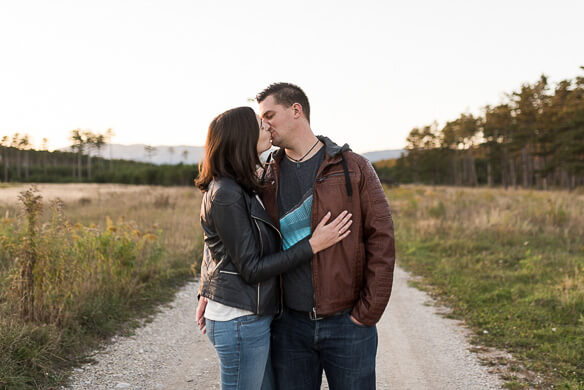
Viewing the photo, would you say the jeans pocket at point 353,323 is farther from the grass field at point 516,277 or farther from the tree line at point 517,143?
the tree line at point 517,143

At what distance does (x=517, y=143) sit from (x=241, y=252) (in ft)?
158

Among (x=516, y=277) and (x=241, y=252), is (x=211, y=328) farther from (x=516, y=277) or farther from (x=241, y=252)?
(x=516, y=277)

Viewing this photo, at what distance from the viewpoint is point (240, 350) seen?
1.95 metres

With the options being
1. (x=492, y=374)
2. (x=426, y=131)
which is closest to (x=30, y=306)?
(x=492, y=374)

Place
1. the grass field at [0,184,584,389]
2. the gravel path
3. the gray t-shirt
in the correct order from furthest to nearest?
the grass field at [0,184,584,389] → the gravel path → the gray t-shirt

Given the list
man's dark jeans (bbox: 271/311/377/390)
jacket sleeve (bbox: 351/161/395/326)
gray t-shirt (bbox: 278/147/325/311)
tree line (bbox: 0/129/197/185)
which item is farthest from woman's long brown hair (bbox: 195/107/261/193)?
tree line (bbox: 0/129/197/185)

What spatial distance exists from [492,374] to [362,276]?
8.55 feet

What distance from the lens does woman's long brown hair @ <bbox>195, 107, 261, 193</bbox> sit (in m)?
1.97

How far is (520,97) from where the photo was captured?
42.5 meters

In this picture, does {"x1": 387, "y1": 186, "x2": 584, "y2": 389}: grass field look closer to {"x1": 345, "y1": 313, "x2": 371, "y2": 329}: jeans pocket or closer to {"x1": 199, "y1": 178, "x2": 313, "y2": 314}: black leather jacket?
{"x1": 345, "y1": 313, "x2": 371, "y2": 329}: jeans pocket

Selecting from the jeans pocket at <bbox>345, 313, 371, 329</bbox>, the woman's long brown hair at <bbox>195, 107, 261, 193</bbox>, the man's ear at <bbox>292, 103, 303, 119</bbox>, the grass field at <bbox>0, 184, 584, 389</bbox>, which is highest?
the man's ear at <bbox>292, 103, 303, 119</bbox>

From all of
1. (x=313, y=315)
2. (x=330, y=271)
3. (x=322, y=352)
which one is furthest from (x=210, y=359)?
(x=330, y=271)

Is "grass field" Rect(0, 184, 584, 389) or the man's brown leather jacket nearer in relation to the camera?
the man's brown leather jacket

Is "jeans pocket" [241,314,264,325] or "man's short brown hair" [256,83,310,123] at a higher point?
"man's short brown hair" [256,83,310,123]
